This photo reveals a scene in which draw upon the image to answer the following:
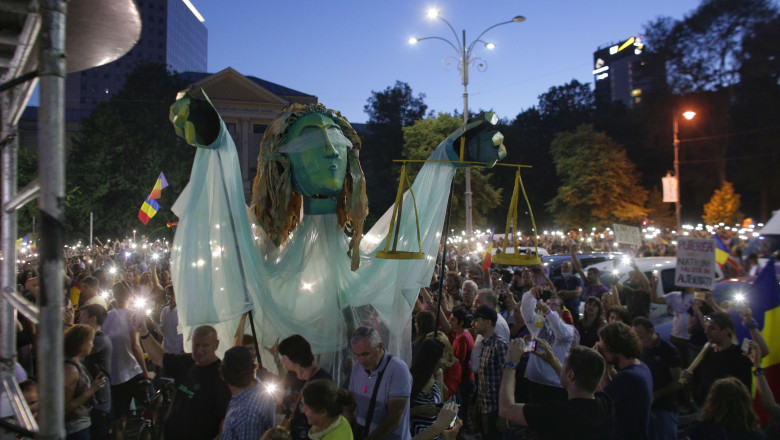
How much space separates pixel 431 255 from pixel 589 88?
55.2m

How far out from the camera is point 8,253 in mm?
2508

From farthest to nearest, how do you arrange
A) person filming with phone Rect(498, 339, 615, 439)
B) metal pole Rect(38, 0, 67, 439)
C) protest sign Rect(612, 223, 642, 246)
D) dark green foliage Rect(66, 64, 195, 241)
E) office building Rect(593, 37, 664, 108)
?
1. office building Rect(593, 37, 664, 108)
2. dark green foliage Rect(66, 64, 195, 241)
3. protest sign Rect(612, 223, 642, 246)
4. person filming with phone Rect(498, 339, 615, 439)
5. metal pole Rect(38, 0, 67, 439)

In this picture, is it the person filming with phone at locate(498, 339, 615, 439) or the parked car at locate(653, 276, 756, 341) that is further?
the parked car at locate(653, 276, 756, 341)

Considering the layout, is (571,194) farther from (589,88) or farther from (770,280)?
(770,280)

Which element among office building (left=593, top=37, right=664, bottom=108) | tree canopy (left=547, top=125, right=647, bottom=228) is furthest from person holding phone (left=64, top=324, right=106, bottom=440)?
office building (left=593, top=37, right=664, bottom=108)

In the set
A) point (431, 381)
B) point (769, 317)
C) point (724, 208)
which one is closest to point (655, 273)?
point (769, 317)

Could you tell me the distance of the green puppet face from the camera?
15.0 ft

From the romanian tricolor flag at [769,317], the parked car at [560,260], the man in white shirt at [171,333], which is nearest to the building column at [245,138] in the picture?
the parked car at [560,260]

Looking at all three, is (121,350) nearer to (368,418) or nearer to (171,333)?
(171,333)

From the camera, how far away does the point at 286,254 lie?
4.64 metres

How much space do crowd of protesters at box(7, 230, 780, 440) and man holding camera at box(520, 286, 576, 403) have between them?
0.05 feet

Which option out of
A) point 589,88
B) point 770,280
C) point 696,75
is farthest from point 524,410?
point 589,88

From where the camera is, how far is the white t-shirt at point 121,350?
5.80 m

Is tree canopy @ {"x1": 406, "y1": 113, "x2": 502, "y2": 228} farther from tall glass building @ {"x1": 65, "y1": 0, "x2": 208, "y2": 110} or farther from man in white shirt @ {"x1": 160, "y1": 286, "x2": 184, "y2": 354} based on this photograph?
tall glass building @ {"x1": 65, "y1": 0, "x2": 208, "y2": 110}
